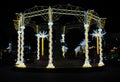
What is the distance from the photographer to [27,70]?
22.8 meters

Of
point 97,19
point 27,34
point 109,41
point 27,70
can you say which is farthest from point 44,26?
point 109,41

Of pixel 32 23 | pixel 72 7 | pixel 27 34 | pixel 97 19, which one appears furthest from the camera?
pixel 27 34

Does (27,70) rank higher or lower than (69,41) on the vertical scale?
lower

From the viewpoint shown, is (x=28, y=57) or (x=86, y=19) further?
(x=28, y=57)

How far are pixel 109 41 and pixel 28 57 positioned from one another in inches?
1358

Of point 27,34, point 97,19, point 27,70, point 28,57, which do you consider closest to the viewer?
point 27,70

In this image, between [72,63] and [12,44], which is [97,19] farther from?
[12,44]

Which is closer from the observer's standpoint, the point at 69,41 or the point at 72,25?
the point at 72,25

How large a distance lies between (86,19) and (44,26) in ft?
27.0

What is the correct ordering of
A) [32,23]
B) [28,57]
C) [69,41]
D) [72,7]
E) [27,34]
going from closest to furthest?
[72,7] → [32,23] → [28,57] → [27,34] → [69,41]

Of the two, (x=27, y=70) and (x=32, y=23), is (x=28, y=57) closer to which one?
(x=32, y=23)

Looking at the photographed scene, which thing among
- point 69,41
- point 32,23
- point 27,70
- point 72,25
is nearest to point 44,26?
point 32,23

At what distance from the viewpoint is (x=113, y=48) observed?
66.6 m

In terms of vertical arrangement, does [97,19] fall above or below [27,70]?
above
